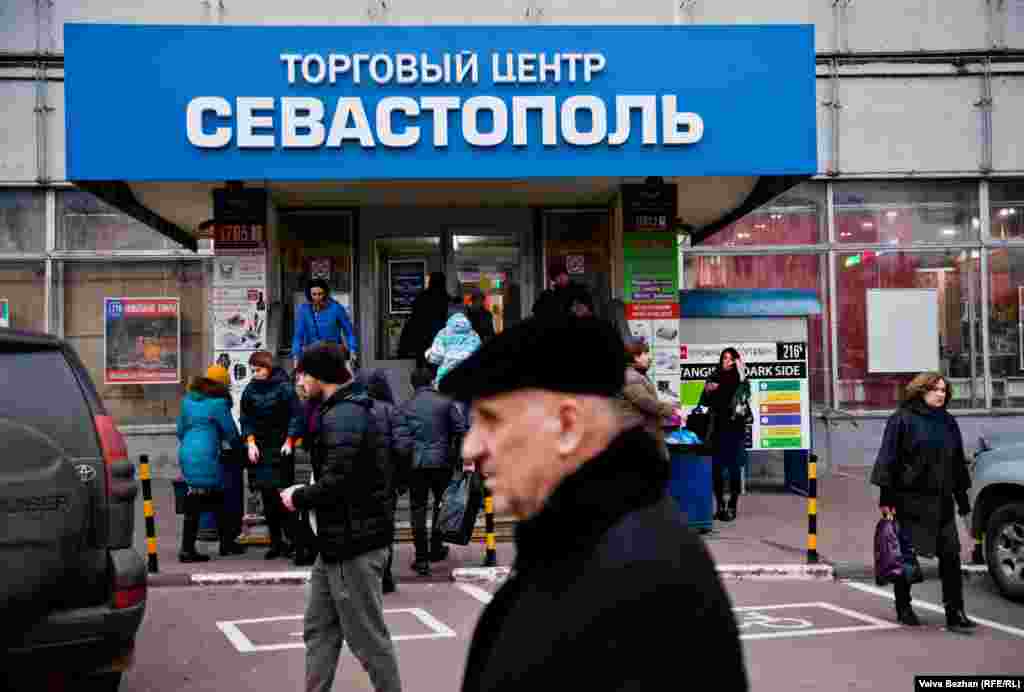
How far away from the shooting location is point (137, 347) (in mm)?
18766

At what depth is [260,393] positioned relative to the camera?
1086 centimetres

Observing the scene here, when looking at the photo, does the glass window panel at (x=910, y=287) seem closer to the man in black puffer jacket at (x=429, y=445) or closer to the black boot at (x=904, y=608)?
the man in black puffer jacket at (x=429, y=445)

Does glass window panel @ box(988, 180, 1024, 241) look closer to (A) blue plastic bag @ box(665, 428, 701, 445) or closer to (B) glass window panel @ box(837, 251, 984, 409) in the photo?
(B) glass window panel @ box(837, 251, 984, 409)

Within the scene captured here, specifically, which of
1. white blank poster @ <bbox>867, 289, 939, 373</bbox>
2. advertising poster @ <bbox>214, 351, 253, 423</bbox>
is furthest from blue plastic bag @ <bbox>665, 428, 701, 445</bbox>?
white blank poster @ <bbox>867, 289, 939, 373</bbox>

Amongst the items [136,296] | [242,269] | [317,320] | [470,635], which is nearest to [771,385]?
[317,320]

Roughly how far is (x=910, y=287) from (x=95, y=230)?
548 inches

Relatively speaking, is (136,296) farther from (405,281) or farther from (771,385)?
(771,385)

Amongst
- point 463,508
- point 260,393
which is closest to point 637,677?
point 463,508

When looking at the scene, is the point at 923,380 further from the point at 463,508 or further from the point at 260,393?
the point at 260,393

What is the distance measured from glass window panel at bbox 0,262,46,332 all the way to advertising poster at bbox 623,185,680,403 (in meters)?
10.3

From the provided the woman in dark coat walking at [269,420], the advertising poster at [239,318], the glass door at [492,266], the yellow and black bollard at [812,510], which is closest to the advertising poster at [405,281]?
the glass door at [492,266]

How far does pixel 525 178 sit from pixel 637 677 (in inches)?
461

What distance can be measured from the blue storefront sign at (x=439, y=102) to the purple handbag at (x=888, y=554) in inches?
227

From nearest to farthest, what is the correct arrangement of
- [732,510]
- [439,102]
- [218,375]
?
[218,375]
[439,102]
[732,510]
